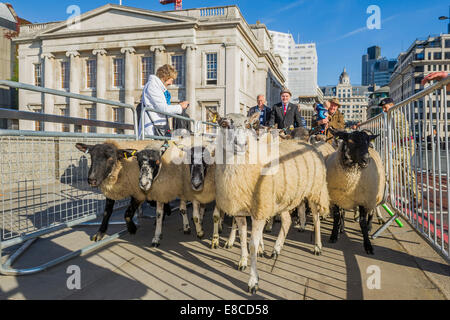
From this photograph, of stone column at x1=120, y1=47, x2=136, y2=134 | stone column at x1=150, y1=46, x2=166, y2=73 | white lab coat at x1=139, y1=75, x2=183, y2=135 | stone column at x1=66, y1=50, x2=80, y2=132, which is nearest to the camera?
white lab coat at x1=139, y1=75, x2=183, y2=135

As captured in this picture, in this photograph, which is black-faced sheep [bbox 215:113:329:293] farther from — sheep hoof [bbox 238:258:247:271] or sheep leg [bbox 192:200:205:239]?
sheep leg [bbox 192:200:205:239]

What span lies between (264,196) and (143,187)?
1.86 metres

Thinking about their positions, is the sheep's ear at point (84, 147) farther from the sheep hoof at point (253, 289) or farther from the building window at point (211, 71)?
the building window at point (211, 71)

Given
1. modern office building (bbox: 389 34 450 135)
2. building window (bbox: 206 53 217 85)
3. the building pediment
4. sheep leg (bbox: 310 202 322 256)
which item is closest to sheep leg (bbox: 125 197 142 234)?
A: sheep leg (bbox: 310 202 322 256)

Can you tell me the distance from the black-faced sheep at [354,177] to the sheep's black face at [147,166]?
8.73ft

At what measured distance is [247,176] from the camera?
335cm

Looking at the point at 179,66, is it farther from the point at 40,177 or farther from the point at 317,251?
the point at 317,251

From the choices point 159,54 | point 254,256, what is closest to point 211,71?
point 159,54

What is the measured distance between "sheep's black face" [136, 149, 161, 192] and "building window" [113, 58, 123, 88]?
36261mm

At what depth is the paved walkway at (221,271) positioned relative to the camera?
2.90m

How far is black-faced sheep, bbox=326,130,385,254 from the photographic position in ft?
13.6

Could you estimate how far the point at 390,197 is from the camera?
5.59m

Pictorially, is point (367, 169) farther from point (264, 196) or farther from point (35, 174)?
point (35, 174)
